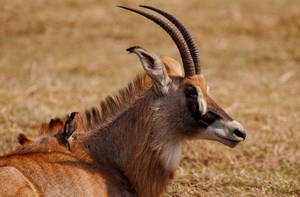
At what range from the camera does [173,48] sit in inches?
650

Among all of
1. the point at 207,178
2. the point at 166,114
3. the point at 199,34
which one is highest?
the point at 199,34

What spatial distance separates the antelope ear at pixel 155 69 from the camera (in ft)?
16.9

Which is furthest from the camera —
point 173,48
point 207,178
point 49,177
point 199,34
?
point 199,34

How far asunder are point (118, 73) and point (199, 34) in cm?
530

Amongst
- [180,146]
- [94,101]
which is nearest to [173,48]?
[94,101]

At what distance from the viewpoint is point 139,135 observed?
5.42 metres

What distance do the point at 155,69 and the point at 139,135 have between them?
76 centimetres

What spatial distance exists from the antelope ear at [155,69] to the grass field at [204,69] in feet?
4.88

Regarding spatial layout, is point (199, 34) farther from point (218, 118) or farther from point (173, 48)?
point (218, 118)

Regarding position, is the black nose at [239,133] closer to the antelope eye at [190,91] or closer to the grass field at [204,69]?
the antelope eye at [190,91]

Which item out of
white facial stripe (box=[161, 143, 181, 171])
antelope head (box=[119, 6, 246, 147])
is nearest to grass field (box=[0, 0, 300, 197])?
white facial stripe (box=[161, 143, 181, 171])

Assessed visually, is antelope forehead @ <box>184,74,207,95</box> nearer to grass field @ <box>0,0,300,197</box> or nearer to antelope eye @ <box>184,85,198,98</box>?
antelope eye @ <box>184,85,198,98</box>

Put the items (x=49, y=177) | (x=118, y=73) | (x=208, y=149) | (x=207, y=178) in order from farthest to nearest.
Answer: (x=118, y=73)
(x=208, y=149)
(x=207, y=178)
(x=49, y=177)

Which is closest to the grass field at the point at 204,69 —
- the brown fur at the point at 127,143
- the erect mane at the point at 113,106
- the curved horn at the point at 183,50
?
the brown fur at the point at 127,143
